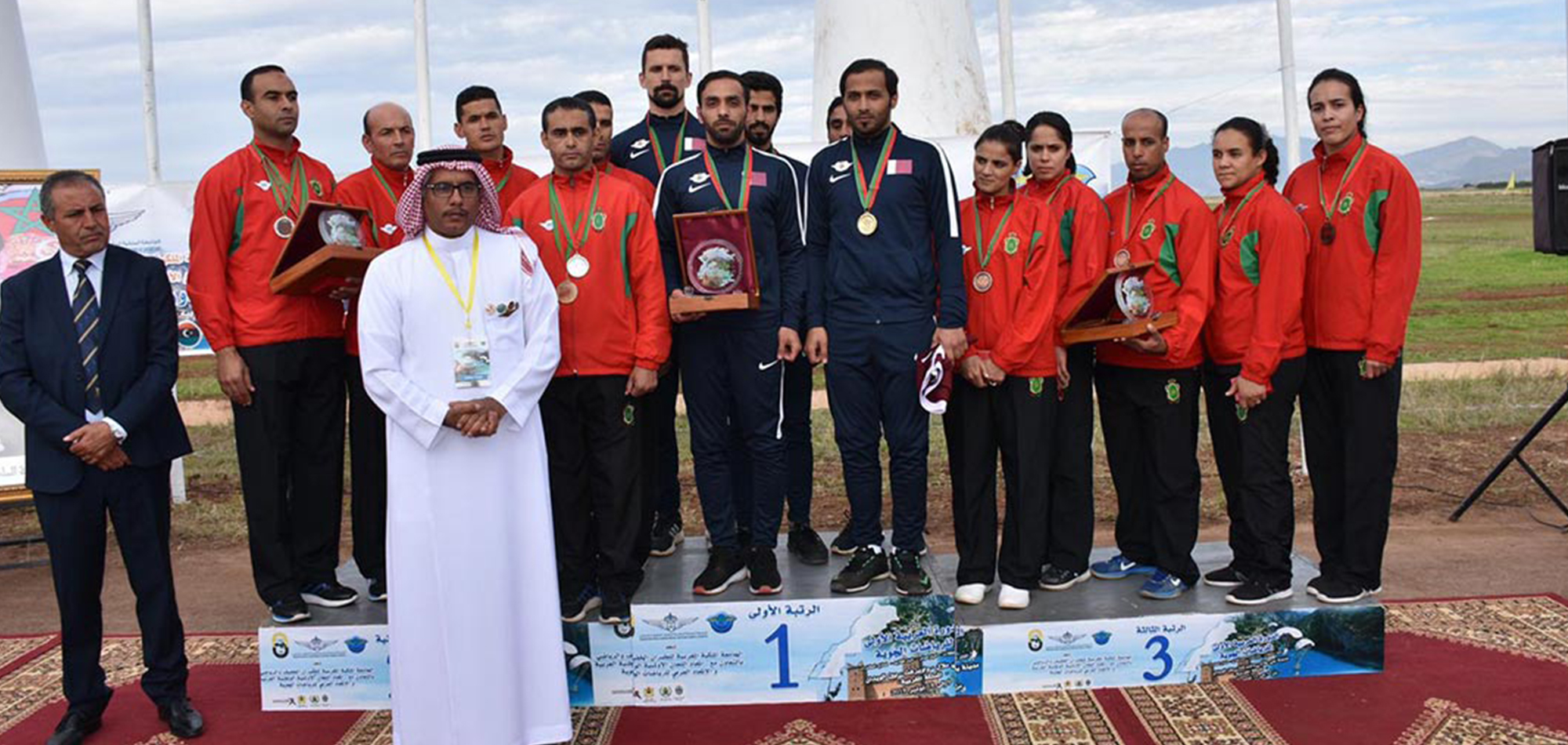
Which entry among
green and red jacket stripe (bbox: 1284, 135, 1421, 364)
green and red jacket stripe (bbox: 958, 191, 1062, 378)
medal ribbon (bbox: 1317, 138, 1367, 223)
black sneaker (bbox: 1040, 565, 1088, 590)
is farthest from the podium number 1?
medal ribbon (bbox: 1317, 138, 1367, 223)

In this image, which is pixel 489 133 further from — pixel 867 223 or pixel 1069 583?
pixel 1069 583

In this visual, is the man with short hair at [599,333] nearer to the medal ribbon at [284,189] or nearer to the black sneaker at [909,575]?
the medal ribbon at [284,189]

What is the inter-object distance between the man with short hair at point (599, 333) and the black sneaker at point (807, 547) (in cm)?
88

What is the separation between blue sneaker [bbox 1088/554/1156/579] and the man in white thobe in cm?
259

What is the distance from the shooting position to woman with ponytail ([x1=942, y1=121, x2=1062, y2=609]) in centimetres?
490

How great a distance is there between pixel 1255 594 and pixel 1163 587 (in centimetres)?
36

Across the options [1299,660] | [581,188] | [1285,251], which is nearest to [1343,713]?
[1299,660]

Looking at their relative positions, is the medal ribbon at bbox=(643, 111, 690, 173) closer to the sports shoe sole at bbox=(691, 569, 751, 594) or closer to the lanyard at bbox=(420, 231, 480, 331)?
the lanyard at bbox=(420, 231, 480, 331)

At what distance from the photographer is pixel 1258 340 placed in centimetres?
488

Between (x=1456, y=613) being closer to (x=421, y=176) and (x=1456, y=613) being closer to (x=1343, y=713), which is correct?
(x=1343, y=713)

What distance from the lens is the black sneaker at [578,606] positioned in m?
4.93

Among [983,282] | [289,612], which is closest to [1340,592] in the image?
[983,282]

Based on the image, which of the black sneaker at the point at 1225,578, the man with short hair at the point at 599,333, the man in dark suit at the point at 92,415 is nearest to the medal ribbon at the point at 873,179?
the man with short hair at the point at 599,333

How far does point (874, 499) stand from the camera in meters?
5.11
